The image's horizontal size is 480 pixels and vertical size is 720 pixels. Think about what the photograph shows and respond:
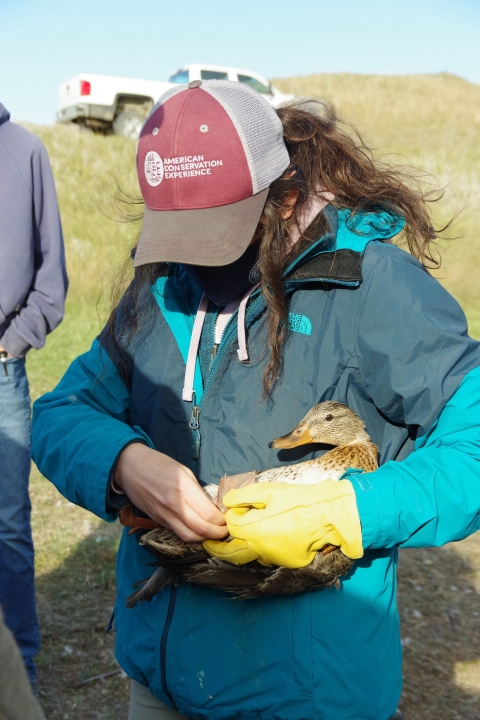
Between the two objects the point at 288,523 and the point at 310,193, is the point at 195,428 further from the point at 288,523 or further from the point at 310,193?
the point at 310,193

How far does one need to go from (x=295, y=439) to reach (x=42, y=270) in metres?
2.63

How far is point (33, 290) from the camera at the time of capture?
4027 mm

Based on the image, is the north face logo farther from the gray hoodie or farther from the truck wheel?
the truck wheel

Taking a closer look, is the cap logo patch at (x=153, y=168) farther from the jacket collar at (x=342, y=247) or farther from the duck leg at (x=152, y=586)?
the duck leg at (x=152, y=586)

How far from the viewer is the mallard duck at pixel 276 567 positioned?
5.58ft

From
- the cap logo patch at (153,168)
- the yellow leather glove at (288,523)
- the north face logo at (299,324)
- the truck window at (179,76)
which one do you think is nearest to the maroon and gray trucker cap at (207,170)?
the cap logo patch at (153,168)

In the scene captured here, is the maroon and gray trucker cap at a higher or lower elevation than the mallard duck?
higher

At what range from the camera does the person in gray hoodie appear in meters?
3.68

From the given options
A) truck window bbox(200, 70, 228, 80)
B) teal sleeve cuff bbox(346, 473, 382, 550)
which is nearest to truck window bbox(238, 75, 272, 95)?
truck window bbox(200, 70, 228, 80)

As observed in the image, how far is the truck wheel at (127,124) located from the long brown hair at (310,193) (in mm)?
20142

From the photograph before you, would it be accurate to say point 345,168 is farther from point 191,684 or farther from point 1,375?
point 1,375

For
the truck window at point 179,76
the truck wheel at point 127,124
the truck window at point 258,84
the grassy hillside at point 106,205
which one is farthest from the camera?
the truck window at point 179,76

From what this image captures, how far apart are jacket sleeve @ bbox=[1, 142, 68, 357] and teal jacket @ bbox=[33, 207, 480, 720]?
6.38 ft

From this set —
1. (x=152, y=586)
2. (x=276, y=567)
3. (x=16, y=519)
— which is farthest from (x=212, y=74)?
(x=276, y=567)
